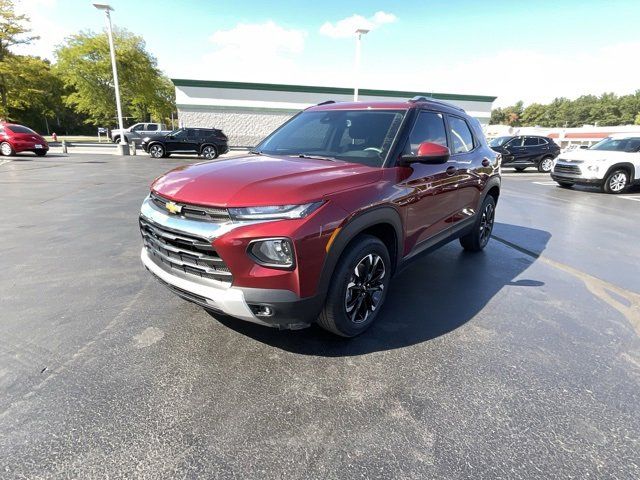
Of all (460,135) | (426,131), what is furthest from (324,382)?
(460,135)

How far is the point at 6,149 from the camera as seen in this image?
18500mm

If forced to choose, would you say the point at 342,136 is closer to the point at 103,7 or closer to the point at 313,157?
the point at 313,157

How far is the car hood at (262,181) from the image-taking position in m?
2.32

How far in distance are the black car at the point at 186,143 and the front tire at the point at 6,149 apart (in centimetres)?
610

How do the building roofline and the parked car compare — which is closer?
the parked car

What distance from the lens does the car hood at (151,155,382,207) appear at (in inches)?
91.4

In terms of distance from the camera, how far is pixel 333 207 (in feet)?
7.96

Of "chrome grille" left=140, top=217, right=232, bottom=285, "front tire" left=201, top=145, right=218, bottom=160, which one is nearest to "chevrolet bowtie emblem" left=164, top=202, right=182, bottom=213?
"chrome grille" left=140, top=217, right=232, bottom=285

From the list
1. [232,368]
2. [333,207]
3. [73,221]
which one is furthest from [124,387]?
[73,221]

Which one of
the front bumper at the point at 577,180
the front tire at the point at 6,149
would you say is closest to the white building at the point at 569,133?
the front bumper at the point at 577,180

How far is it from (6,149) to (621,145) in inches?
1035

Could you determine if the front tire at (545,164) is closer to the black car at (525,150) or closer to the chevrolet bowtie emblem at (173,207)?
the black car at (525,150)

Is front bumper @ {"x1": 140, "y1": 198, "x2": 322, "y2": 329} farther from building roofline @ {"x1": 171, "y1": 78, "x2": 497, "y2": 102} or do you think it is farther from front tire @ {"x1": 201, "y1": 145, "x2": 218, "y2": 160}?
building roofline @ {"x1": 171, "y1": 78, "x2": 497, "y2": 102}

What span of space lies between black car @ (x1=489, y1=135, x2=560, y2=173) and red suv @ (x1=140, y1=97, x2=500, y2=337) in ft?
53.0
